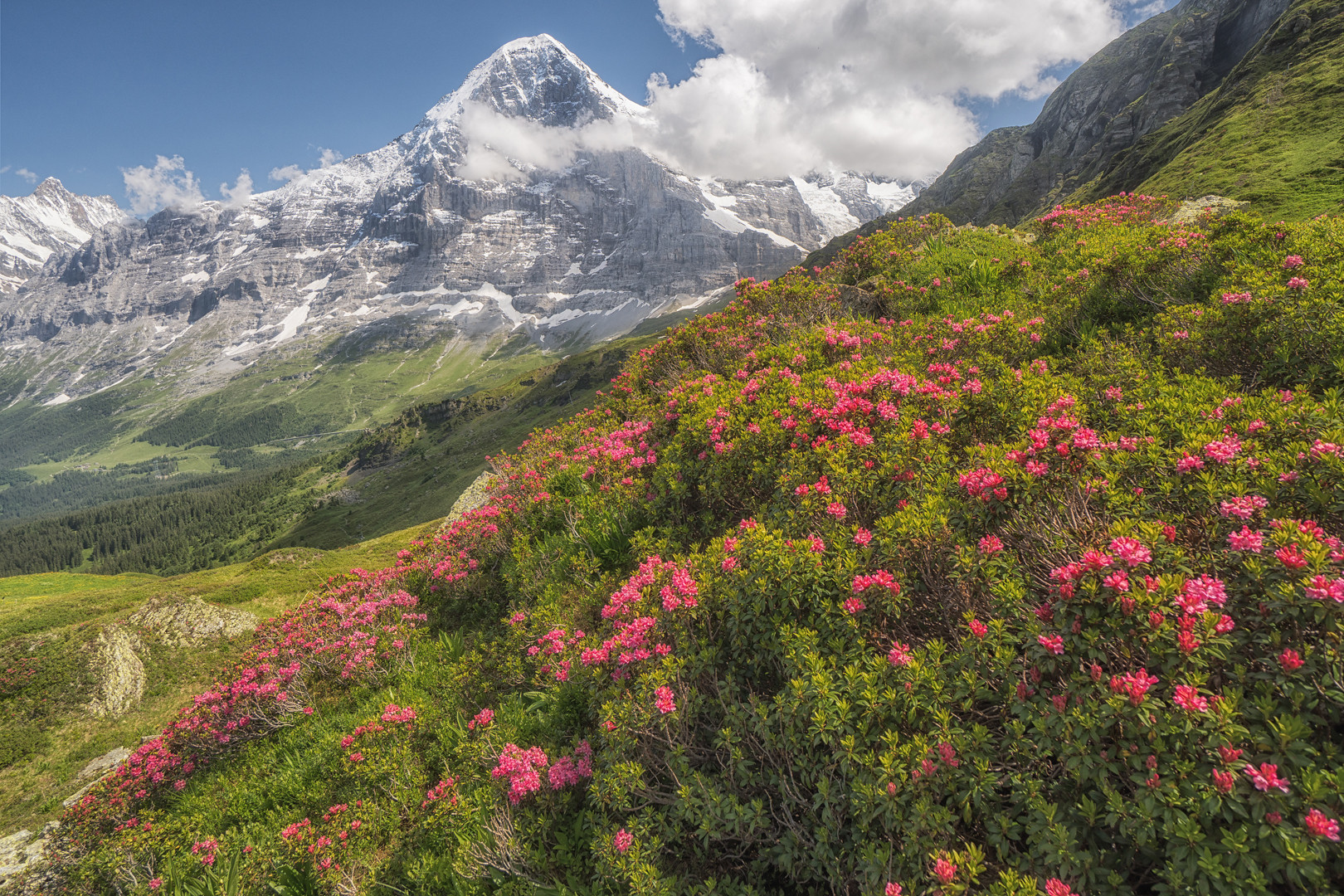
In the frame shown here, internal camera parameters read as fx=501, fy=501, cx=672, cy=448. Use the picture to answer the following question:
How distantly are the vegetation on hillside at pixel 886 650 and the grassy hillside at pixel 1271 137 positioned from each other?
2071cm

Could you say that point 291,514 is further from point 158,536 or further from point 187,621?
point 187,621

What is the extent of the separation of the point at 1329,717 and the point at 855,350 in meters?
6.70

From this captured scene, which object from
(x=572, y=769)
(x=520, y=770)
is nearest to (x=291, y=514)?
(x=520, y=770)

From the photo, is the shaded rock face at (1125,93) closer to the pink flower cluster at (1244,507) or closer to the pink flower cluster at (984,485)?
the pink flower cluster at (984,485)

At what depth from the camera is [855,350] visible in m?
8.62

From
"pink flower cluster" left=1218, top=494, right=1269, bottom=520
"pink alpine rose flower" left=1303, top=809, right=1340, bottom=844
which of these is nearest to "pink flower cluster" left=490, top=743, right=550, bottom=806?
"pink alpine rose flower" left=1303, top=809, right=1340, bottom=844

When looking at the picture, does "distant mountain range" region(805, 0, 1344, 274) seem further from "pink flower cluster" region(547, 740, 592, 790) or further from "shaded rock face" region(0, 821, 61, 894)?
"shaded rock face" region(0, 821, 61, 894)

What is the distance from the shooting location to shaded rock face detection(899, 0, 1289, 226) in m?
129

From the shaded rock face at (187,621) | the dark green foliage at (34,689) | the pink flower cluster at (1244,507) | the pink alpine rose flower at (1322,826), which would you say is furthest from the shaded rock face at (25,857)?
the pink flower cluster at (1244,507)

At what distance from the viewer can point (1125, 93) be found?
530 ft

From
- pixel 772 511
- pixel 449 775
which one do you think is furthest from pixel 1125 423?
pixel 449 775

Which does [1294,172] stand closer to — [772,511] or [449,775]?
[772,511]

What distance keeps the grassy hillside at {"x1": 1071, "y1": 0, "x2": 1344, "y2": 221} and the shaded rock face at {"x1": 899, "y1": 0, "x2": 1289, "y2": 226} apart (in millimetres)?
32258

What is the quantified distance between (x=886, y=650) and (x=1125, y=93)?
243m
